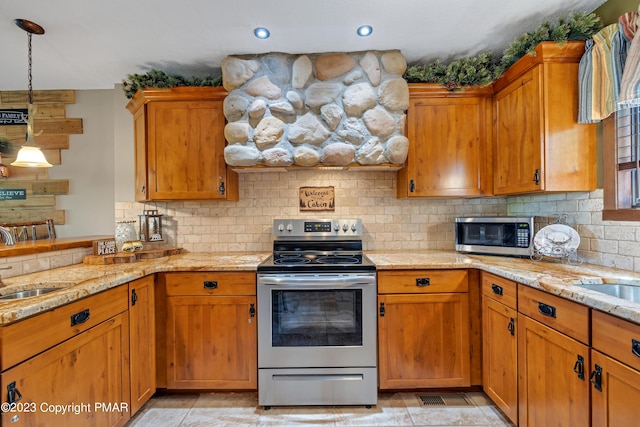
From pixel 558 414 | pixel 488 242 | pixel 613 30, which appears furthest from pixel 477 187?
pixel 558 414

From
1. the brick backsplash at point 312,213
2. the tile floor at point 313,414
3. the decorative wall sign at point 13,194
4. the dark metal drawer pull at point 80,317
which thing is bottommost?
the tile floor at point 313,414

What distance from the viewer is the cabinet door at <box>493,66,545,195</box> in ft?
6.14

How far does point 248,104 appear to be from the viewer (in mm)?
2264

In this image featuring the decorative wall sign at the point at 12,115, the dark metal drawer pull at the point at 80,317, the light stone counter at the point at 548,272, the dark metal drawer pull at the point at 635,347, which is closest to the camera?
the dark metal drawer pull at the point at 635,347

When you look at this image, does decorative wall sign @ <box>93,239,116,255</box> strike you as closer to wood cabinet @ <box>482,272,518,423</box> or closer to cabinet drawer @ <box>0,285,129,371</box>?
cabinet drawer @ <box>0,285,129,371</box>

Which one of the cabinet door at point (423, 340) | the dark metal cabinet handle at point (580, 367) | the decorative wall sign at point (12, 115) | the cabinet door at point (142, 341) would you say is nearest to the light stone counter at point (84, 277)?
the cabinet door at point (142, 341)

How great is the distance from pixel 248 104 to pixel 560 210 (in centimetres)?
242

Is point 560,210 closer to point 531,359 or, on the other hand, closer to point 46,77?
point 531,359

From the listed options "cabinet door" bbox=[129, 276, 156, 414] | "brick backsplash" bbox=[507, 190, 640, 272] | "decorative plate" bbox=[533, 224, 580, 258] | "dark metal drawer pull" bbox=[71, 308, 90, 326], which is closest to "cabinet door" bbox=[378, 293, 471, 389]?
"decorative plate" bbox=[533, 224, 580, 258]

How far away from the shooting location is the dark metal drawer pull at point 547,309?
4.58 feet

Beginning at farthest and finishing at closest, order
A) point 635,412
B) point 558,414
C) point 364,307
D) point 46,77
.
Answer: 1. point 46,77
2. point 364,307
3. point 558,414
4. point 635,412

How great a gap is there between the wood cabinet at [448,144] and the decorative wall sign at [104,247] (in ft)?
7.98

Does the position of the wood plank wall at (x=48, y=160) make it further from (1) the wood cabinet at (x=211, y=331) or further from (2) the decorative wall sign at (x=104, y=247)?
(1) the wood cabinet at (x=211, y=331)

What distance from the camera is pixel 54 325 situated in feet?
4.20
